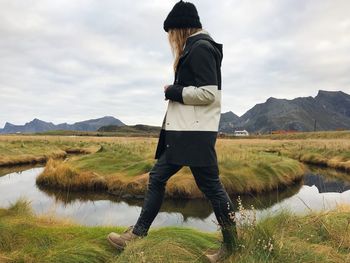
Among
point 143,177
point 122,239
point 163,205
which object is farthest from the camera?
point 143,177

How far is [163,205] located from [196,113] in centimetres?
957

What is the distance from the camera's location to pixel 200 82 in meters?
4.32

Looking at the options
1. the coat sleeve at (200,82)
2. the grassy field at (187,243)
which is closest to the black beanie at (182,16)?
the coat sleeve at (200,82)

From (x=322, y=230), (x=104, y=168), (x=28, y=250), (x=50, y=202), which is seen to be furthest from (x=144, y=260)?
(x=104, y=168)

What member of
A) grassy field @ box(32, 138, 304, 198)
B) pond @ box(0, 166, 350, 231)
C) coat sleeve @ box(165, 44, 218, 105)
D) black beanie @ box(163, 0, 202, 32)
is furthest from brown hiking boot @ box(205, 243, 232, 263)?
grassy field @ box(32, 138, 304, 198)

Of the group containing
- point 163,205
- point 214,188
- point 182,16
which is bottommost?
point 163,205

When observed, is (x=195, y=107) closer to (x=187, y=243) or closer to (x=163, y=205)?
(x=187, y=243)

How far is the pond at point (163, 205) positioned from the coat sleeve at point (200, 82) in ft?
16.7

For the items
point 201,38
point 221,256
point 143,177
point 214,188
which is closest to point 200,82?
point 201,38

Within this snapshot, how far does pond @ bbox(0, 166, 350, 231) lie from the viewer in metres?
10.9

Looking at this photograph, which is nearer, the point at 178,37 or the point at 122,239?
the point at 178,37

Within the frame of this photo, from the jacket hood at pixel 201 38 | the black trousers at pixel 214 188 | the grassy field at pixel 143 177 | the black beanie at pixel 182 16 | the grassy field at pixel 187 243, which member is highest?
the black beanie at pixel 182 16

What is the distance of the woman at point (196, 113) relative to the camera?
169 inches

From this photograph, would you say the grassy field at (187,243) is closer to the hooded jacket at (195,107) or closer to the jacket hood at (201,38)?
the hooded jacket at (195,107)
